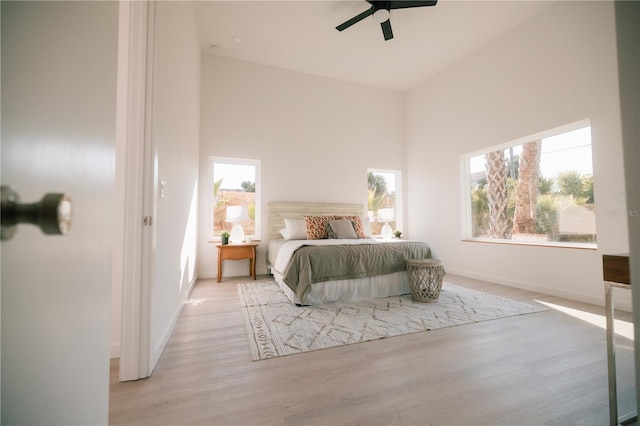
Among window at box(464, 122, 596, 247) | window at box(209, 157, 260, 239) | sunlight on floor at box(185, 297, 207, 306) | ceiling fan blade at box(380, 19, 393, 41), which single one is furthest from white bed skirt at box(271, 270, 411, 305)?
ceiling fan blade at box(380, 19, 393, 41)

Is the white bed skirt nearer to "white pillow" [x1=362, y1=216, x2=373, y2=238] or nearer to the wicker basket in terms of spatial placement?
the wicker basket

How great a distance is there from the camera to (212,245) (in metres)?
4.20

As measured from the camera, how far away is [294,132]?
478 cm

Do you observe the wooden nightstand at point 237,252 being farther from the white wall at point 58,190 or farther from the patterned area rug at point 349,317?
the white wall at point 58,190

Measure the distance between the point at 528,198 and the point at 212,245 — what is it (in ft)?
15.2

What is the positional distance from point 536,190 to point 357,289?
2803 millimetres

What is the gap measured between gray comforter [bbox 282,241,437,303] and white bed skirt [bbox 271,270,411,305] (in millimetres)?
72

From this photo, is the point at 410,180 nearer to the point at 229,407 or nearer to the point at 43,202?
the point at 229,407

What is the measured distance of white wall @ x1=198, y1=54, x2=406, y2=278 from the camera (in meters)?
4.30

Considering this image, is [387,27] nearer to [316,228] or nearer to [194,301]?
[316,228]

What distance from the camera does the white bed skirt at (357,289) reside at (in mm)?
2814

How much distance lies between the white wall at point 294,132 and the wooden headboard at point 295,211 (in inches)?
5.3

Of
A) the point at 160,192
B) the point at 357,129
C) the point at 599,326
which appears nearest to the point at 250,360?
the point at 160,192

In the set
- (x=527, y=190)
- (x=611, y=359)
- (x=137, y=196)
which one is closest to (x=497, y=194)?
(x=527, y=190)
